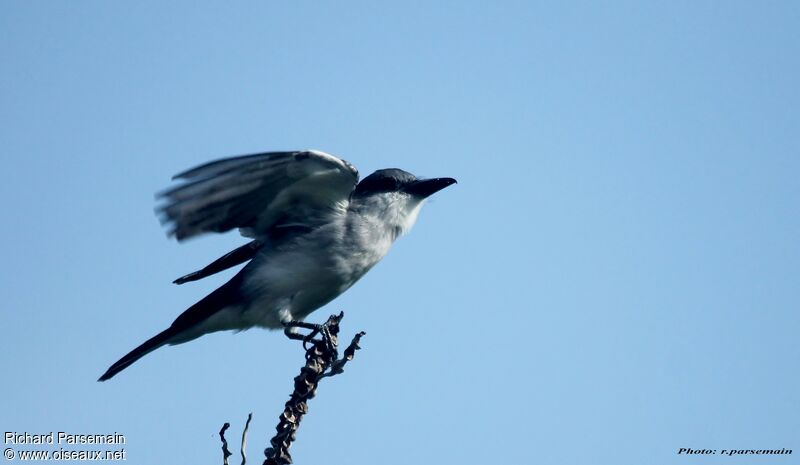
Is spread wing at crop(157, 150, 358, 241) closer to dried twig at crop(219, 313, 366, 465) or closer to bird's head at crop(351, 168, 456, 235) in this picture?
bird's head at crop(351, 168, 456, 235)

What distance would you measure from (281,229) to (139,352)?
1794mm

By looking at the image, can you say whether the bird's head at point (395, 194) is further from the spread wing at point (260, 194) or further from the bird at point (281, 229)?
the spread wing at point (260, 194)

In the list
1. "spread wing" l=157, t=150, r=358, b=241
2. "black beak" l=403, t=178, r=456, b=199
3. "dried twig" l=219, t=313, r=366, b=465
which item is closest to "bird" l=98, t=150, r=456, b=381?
"spread wing" l=157, t=150, r=358, b=241

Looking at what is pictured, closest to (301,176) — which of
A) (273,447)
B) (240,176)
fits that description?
(240,176)

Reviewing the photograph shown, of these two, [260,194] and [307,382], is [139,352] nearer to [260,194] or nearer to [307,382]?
[260,194]

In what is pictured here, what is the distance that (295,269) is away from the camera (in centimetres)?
838

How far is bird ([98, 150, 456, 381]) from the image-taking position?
794cm

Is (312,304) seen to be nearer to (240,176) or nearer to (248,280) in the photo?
(248,280)

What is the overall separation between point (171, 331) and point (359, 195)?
7.50 ft

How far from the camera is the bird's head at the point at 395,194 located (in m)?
8.95

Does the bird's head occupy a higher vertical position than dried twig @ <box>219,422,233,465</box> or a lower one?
higher

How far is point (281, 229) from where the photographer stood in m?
8.90

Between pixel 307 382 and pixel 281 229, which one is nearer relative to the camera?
pixel 307 382

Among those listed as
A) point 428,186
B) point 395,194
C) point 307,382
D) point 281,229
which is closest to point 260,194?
point 281,229
